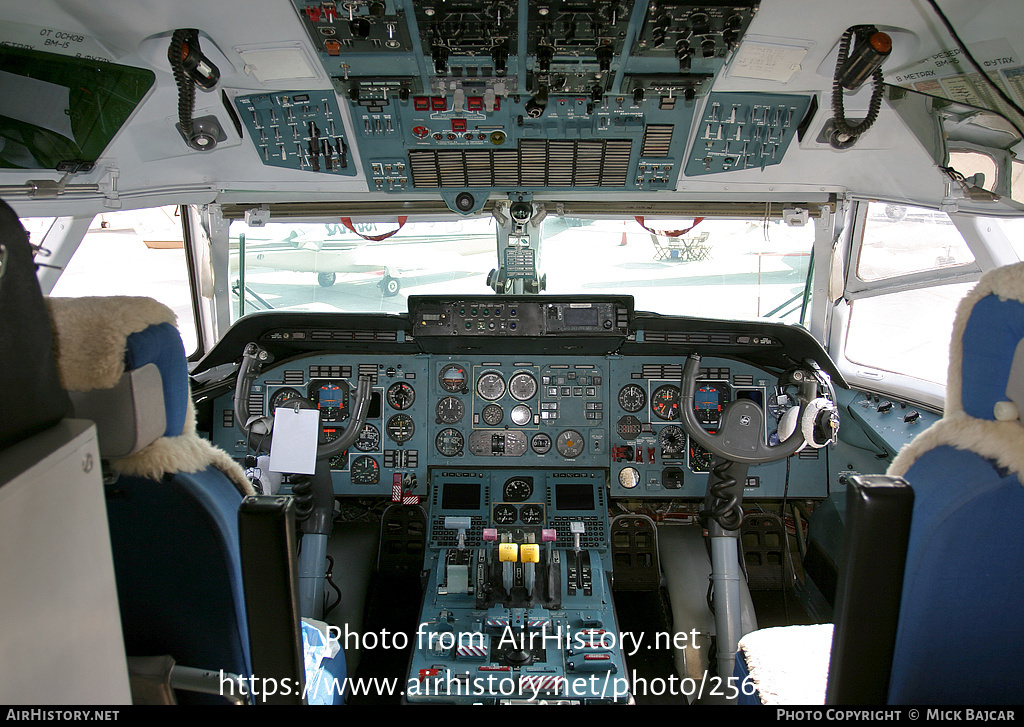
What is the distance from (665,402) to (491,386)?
996mm

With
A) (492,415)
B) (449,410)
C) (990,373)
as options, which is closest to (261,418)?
(449,410)

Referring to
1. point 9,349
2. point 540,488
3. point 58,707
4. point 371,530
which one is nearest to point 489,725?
point 58,707

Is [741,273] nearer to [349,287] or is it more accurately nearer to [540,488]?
[540,488]

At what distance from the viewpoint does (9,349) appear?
2.64 feet

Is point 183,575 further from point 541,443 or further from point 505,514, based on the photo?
point 541,443

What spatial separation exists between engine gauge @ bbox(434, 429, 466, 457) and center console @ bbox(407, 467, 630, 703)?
0.09m

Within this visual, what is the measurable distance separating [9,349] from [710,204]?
317cm

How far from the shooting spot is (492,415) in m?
3.52

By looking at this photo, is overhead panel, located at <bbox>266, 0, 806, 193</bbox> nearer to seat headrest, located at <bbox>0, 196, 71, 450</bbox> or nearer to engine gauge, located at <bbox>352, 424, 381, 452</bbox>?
engine gauge, located at <bbox>352, 424, 381, 452</bbox>

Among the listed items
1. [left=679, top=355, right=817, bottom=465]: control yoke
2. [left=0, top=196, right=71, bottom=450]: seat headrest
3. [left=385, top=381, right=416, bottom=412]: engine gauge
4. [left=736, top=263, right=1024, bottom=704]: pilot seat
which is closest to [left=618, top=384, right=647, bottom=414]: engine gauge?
[left=679, top=355, right=817, bottom=465]: control yoke

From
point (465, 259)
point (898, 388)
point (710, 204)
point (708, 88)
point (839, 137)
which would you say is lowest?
point (898, 388)

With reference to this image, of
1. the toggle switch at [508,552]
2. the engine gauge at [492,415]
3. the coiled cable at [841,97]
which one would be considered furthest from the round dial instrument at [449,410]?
the coiled cable at [841,97]

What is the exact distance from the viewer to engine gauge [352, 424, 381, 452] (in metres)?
3.50

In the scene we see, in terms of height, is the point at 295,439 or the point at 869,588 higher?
the point at 869,588
